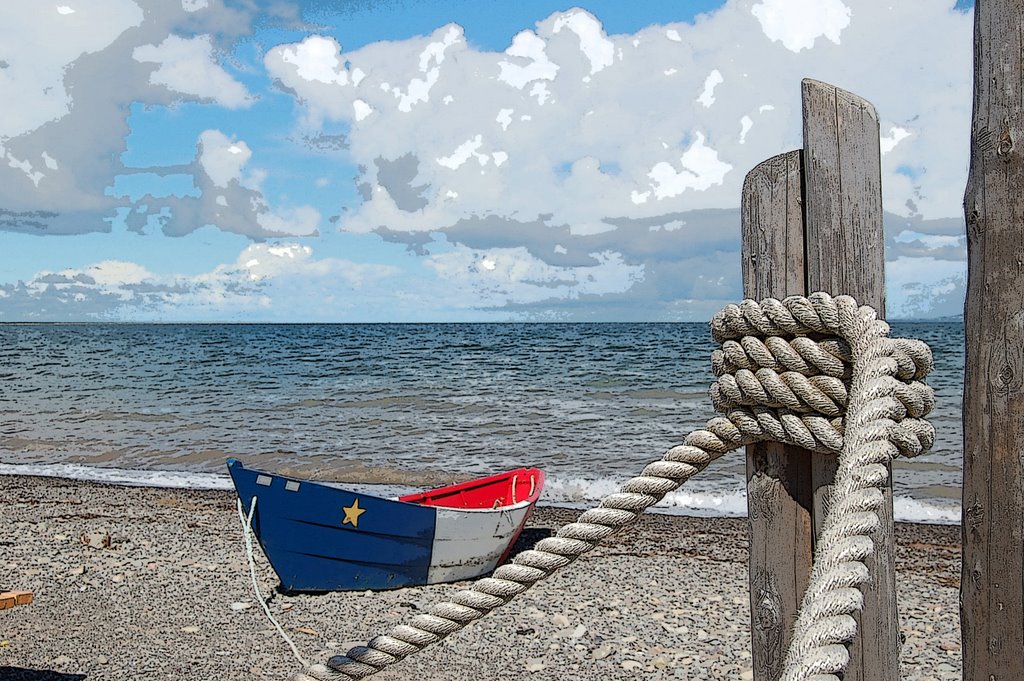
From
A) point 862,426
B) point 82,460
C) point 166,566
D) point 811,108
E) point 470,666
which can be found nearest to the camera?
point 862,426

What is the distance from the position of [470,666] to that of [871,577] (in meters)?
4.15

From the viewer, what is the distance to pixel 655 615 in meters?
6.25

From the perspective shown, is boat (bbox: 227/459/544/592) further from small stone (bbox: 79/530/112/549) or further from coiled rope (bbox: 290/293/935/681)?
coiled rope (bbox: 290/293/935/681)

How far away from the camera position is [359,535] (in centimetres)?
657

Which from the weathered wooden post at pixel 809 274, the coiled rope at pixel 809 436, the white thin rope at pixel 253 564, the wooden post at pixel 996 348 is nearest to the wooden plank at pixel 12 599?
the white thin rope at pixel 253 564

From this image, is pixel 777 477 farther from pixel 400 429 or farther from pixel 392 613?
pixel 400 429

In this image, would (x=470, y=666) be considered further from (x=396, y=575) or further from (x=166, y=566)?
(x=166, y=566)

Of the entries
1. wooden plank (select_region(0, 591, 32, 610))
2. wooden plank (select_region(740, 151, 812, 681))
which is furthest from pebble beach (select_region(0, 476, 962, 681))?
wooden plank (select_region(740, 151, 812, 681))

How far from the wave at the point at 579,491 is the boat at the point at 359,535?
11.0 ft

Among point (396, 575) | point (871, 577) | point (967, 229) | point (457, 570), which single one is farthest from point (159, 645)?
point (967, 229)

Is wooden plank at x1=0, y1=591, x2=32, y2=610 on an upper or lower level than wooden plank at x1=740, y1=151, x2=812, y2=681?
lower

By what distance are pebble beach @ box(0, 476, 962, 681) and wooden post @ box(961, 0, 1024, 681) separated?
3505 mm

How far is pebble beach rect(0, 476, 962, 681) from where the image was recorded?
537 cm

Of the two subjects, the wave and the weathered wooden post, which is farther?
the wave
